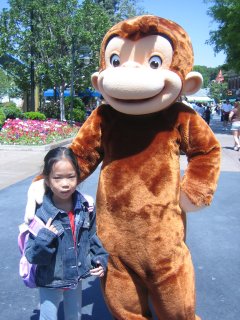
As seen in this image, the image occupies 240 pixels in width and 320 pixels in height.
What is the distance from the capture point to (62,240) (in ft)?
7.01

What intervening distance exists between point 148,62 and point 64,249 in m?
1.13

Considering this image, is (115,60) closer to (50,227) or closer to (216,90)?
(50,227)

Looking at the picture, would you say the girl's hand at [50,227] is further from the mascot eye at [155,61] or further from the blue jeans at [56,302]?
the mascot eye at [155,61]

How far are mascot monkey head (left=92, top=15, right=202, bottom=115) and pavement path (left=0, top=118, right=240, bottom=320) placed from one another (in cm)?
167

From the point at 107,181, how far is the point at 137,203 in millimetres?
234

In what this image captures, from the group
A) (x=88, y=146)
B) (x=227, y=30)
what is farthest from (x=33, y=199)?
(x=227, y=30)

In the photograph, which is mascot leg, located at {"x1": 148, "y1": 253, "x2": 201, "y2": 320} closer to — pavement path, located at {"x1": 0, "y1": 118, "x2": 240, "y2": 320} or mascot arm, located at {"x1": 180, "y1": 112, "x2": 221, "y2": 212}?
mascot arm, located at {"x1": 180, "y1": 112, "x2": 221, "y2": 212}

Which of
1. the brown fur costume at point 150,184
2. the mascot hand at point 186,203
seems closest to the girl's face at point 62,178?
the brown fur costume at point 150,184

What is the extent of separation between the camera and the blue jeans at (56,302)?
224 cm

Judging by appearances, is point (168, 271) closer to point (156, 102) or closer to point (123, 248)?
point (123, 248)

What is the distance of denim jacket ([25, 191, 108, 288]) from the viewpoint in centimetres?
204

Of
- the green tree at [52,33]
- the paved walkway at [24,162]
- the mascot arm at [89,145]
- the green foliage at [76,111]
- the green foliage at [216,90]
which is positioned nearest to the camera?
the mascot arm at [89,145]

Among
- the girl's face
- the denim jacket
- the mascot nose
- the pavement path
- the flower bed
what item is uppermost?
the mascot nose

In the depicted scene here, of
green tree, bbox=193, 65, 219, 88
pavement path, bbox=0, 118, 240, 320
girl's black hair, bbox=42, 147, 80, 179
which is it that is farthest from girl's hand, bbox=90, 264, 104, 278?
green tree, bbox=193, 65, 219, 88
